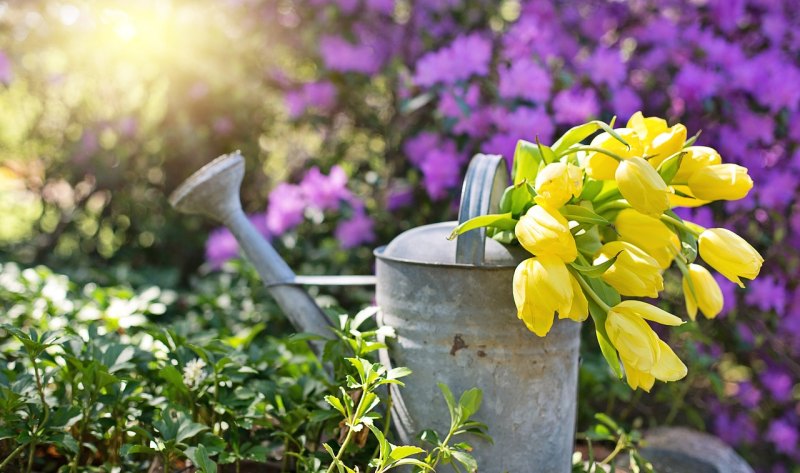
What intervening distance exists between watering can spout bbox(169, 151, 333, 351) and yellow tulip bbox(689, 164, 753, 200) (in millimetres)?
735

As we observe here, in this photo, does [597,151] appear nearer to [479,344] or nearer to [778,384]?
[479,344]

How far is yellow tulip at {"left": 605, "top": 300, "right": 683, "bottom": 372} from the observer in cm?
107

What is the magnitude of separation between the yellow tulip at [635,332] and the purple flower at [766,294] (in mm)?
1332

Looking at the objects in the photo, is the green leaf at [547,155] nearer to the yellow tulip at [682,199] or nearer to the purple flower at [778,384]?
the yellow tulip at [682,199]

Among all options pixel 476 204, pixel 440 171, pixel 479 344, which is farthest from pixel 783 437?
pixel 476 204

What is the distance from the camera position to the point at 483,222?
1.17 metres

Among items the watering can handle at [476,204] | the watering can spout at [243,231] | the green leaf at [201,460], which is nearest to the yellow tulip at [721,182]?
the watering can handle at [476,204]

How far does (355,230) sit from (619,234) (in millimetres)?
1231

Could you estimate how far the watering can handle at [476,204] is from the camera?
123cm

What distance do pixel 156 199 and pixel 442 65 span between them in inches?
66.2

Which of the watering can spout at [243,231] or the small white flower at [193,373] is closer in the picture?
the small white flower at [193,373]

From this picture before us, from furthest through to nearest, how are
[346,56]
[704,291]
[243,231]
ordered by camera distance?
[346,56] → [243,231] → [704,291]

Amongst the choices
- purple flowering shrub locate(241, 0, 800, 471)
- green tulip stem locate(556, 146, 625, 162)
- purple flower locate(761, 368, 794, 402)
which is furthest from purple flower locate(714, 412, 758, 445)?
green tulip stem locate(556, 146, 625, 162)

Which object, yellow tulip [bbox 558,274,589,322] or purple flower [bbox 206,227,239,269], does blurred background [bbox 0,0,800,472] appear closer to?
purple flower [bbox 206,227,239,269]
